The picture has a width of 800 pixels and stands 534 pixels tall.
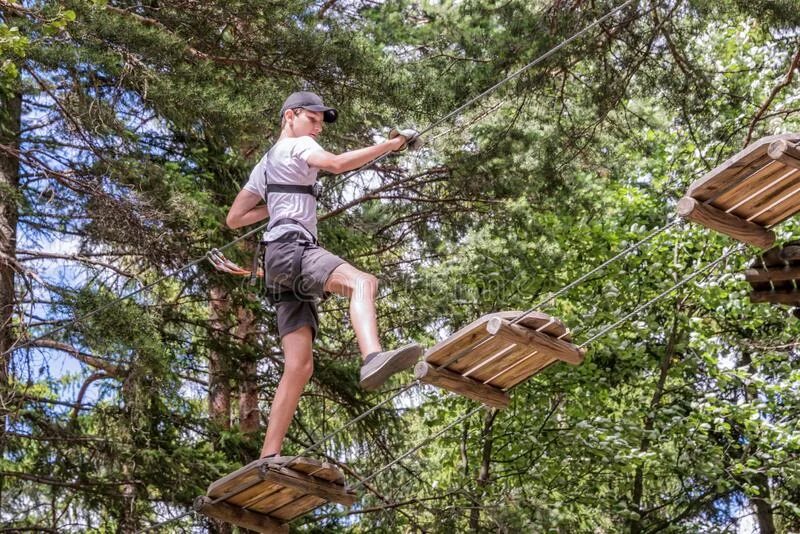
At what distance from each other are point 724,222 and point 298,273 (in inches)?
84.7

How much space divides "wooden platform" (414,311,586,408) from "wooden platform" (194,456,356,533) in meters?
0.87

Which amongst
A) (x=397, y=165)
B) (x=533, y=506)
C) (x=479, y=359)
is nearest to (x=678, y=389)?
(x=533, y=506)

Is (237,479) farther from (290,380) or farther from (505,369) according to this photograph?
(505,369)

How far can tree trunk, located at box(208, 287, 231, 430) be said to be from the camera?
10898mm

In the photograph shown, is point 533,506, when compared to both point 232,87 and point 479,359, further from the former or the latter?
point 479,359

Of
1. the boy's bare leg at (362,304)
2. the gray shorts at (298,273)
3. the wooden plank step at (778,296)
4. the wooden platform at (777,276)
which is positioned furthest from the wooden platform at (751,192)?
the wooden plank step at (778,296)

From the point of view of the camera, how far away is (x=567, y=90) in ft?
41.5

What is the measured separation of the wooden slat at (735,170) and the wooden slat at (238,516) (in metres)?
3.16

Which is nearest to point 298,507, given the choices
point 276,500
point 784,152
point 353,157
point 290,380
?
point 276,500

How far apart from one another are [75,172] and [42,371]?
62.9 inches

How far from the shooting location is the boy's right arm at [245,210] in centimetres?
661

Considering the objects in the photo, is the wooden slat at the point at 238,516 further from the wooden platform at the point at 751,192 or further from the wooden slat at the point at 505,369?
the wooden platform at the point at 751,192

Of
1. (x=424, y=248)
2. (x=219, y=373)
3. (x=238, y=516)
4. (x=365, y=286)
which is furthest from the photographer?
(x=424, y=248)

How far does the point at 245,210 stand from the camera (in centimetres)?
664
